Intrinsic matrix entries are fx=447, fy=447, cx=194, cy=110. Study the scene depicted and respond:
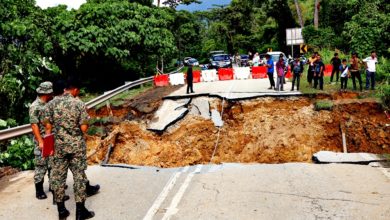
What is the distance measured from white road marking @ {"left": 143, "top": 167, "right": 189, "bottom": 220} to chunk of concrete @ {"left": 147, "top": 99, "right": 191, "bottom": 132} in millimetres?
5301

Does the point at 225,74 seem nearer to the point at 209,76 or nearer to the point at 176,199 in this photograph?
the point at 209,76

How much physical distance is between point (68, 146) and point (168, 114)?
966cm

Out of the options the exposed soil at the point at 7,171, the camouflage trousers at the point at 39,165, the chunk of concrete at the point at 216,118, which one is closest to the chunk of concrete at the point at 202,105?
the chunk of concrete at the point at 216,118

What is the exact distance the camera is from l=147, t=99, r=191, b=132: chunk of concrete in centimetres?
1480

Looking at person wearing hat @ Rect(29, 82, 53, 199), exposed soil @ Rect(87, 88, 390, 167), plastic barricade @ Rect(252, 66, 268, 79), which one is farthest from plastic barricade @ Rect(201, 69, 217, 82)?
person wearing hat @ Rect(29, 82, 53, 199)

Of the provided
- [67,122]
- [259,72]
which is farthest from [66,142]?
[259,72]

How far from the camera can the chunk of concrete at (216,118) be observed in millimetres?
15234

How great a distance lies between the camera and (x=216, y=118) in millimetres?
15727

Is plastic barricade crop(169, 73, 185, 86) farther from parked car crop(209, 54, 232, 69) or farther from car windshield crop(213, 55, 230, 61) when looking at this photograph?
car windshield crop(213, 55, 230, 61)

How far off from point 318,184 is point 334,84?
13814mm

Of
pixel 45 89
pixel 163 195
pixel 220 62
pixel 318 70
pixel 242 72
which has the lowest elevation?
pixel 220 62

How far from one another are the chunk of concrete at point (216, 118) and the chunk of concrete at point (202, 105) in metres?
0.18

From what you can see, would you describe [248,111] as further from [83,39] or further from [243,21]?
[243,21]

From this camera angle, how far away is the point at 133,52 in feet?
92.3
